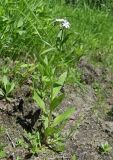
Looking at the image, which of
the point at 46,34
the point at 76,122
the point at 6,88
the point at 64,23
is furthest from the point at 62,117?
the point at 64,23

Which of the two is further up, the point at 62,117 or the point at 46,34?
the point at 46,34

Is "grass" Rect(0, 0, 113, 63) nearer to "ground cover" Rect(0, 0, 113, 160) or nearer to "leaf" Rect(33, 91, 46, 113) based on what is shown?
"ground cover" Rect(0, 0, 113, 160)

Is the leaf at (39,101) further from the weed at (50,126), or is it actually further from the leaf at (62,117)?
the leaf at (62,117)

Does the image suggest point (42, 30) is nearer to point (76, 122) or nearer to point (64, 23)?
point (64, 23)

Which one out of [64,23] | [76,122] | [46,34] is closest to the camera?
[76,122]

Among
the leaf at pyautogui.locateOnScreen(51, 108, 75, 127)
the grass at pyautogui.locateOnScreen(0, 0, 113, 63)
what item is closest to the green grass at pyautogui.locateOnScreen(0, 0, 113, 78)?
the grass at pyautogui.locateOnScreen(0, 0, 113, 63)

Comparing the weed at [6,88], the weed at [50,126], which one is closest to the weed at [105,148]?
the weed at [50,126]

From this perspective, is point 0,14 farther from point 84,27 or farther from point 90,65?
point 84,27

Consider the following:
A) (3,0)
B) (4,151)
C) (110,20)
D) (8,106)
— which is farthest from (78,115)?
(110,20)
